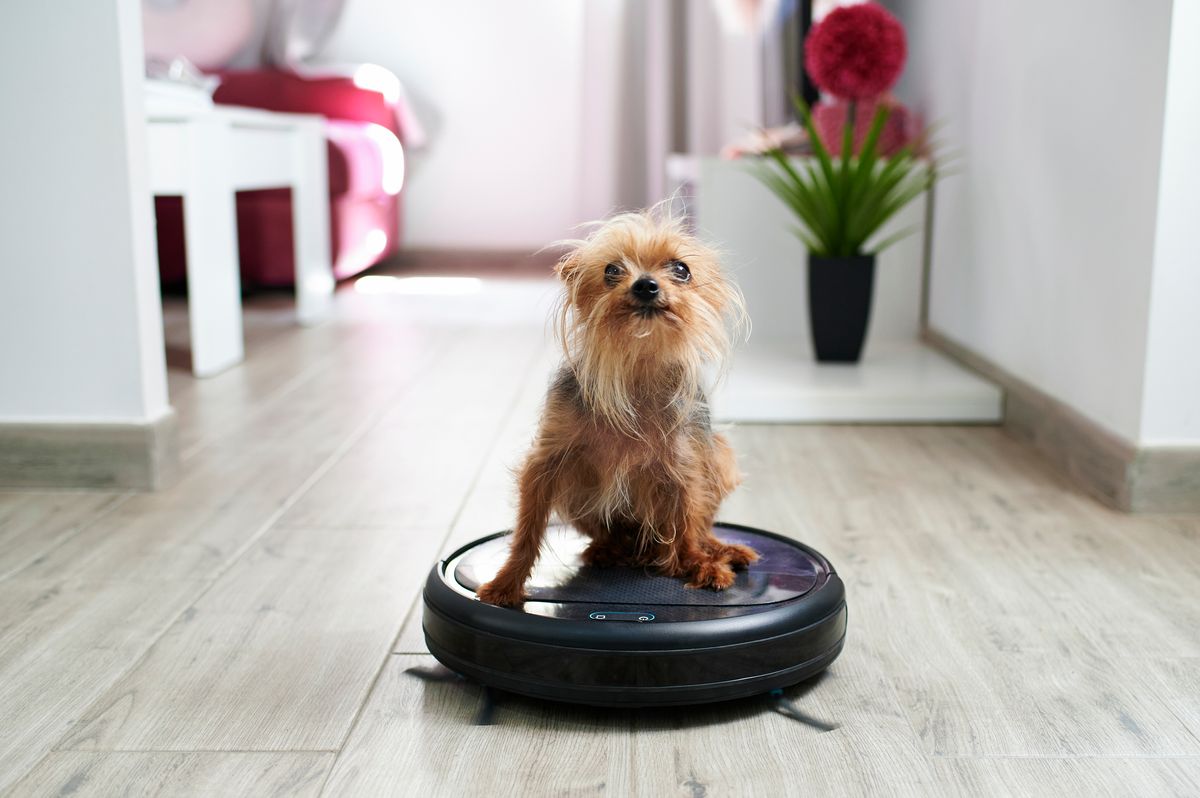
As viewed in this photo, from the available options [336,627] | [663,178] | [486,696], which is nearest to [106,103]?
[336,627]

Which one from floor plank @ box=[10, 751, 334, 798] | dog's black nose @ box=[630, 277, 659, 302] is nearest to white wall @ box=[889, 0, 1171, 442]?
dog's black nose @ box=[630, 277, 659, 302]

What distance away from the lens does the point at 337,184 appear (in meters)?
4.21

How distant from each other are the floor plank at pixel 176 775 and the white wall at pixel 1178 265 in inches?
56.9

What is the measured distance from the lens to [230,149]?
3.08m

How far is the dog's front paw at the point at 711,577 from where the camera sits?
122 centimetres

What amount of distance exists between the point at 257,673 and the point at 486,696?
0.28 m

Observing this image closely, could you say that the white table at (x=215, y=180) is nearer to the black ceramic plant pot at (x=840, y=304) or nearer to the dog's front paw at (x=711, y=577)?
the black ceramic plant pot at (x=840, y=304)

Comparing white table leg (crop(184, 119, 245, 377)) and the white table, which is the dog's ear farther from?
white table leg (crop(184, 119, 245, 377))

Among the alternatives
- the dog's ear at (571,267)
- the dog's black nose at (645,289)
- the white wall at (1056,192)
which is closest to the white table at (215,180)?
the dog's ear at (571,267)

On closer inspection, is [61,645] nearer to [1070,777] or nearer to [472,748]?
[472,748]

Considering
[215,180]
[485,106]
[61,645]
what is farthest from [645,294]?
[485,106]

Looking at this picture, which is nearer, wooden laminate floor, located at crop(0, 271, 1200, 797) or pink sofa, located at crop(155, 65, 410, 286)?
wooden laminate floor, located at crop(0, 271, 1200, 797)

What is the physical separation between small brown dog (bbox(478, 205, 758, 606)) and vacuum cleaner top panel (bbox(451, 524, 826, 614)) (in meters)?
0.03

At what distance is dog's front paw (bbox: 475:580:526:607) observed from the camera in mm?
1185
